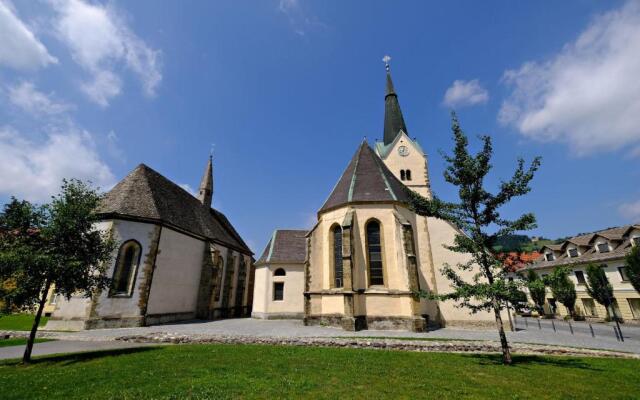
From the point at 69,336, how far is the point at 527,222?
20.5 meters

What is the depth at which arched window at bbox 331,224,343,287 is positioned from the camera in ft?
59.6

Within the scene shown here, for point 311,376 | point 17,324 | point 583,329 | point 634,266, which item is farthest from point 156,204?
point 634,266

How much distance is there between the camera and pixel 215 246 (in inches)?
1024

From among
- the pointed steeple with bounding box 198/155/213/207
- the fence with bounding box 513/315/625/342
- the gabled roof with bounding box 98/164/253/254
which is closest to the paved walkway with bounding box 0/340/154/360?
the gabled roof with bounding box 98/164/253/254

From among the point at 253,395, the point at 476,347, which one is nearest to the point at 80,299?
the point at 253,395

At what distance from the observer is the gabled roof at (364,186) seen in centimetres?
1884

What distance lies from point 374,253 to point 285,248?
A: 12.3 metres

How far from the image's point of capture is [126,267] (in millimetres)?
18000

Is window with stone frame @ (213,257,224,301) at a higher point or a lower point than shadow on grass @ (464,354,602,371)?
higher

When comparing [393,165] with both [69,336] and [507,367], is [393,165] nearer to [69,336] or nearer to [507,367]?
[507,367]

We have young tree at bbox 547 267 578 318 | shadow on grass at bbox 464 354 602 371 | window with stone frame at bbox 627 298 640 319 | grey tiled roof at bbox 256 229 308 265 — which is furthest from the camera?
young tree at bbox 547 267 578 318

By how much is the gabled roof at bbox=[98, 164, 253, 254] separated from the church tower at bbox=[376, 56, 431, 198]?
18893mm

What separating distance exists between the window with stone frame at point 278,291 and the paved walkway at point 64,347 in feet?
48.1

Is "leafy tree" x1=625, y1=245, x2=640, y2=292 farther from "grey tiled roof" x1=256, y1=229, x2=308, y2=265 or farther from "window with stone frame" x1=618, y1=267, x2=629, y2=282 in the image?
"grey tiled roof" x1=256, y1=229, x2=308, y2=265
